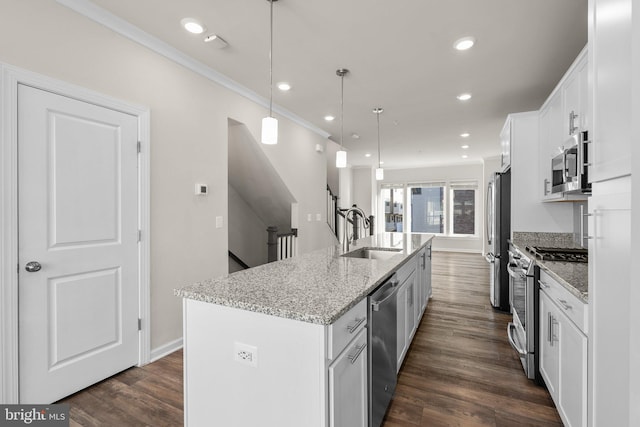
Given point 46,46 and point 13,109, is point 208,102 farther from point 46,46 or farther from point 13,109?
point 13,109

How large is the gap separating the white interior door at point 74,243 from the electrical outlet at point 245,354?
5.03 feet

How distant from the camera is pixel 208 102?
317 centimetres

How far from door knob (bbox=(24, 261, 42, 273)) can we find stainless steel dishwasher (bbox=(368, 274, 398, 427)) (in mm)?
2033

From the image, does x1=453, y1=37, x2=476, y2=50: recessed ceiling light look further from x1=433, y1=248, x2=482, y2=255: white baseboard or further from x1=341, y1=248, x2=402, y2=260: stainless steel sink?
x1=433, y1=248, x2=482, y2=255: white baseboard

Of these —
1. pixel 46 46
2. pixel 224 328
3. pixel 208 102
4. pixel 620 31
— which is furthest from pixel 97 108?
pixel 620 31

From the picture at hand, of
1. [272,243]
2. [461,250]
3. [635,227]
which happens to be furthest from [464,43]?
[461,250]

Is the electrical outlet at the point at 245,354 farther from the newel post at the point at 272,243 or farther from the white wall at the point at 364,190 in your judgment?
the white wall at the point at 364,190

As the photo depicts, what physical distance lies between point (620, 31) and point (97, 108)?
2.86 m

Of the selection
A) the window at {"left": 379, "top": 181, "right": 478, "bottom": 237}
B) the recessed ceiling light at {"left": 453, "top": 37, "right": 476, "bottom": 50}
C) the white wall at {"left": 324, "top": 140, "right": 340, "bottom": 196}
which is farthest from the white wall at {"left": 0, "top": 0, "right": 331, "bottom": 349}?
the window at {"left": 379, "top": 181, "right": 478, "bottom": 237}

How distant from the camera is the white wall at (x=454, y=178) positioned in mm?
8953

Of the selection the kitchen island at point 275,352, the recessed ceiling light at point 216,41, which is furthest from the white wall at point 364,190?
the kitchen island at point 275,352

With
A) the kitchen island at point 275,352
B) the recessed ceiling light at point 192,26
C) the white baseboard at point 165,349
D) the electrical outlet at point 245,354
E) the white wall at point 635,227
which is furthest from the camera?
the white baseboard at point 165,349

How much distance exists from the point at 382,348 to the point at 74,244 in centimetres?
214

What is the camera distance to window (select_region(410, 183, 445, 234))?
31.3 ft
